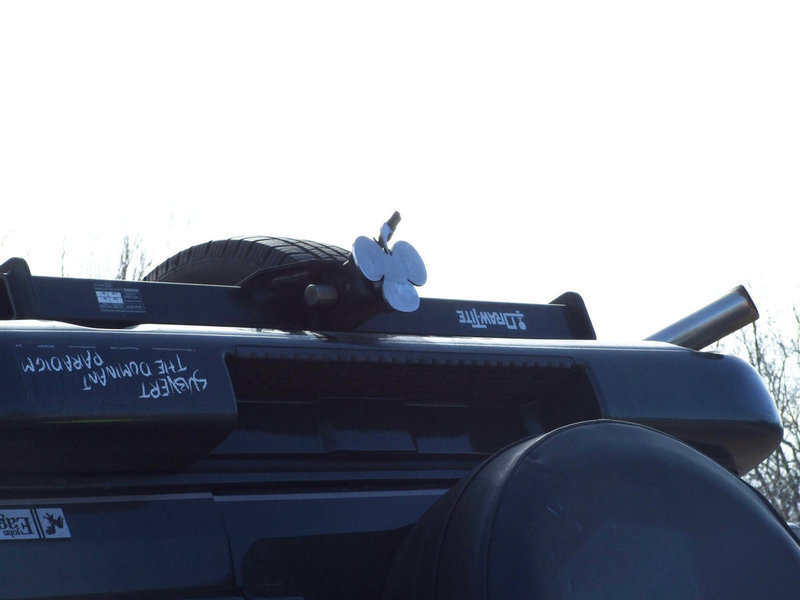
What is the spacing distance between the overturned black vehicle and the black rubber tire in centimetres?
38

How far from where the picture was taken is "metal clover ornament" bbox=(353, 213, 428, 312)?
2.58 metres

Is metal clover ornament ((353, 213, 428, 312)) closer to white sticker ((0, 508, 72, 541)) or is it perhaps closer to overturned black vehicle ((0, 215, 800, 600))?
overturned black vehicle ((0, 215, 800, 600))

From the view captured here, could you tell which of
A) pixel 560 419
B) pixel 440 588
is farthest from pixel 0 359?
pixel 560 419

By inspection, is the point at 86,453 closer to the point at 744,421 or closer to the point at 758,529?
the point at 758,529

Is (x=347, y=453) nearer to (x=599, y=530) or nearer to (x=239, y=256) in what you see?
(x=599, y=530)

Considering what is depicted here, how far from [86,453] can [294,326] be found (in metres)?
0.78

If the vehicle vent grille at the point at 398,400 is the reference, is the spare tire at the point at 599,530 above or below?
below

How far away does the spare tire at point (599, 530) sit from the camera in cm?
188

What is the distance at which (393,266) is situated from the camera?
2.64 meters

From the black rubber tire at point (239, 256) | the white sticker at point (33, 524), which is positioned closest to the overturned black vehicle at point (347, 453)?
the white sticker at point (33, 524)

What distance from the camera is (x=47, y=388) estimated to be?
1973 millimetres

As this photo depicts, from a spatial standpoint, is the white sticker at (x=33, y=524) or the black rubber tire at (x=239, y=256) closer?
the white sticker at (x=33, y=524)

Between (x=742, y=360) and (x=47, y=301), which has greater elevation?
(x=47, y=301)

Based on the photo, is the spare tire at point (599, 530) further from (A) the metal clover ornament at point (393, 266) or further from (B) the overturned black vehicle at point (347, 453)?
(A) the metal clover ornament at point (393, 266)
